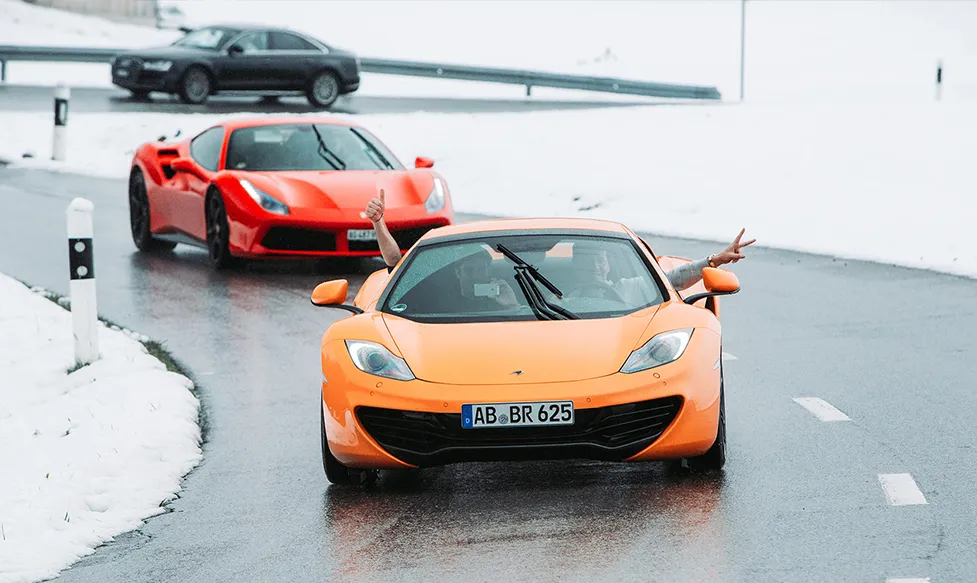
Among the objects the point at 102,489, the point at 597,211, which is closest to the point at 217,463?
the point at 102,489

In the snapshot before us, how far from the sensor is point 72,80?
40125 mm

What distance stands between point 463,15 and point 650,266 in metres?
70.3

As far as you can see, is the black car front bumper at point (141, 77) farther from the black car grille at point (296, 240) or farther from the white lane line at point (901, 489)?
the white lane line at point (901, 489)

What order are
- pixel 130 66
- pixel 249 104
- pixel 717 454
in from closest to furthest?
pixel 717 454 → pixel 130 66 → pixel 249 104

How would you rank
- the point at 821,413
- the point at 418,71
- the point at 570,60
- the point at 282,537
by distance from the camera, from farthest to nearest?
the point at 570,60 → the point at 418,71 → the point at 821,413 → the point at 282,537

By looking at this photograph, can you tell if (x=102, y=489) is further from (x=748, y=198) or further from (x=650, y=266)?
(x=748, y=198)

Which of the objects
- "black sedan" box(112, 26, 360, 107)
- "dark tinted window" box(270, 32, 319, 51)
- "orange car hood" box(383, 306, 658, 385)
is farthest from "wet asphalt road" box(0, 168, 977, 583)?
"dark tinted window" box(270, 32, 319, 51)

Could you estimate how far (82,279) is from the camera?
10273mm

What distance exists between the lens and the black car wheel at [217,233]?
14.8 meters

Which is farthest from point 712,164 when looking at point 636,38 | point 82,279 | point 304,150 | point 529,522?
point 636,38

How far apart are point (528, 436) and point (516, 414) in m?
0.11

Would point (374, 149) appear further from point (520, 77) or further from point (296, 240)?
point (520, 77)

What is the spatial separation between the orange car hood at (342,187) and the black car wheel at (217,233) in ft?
1.19

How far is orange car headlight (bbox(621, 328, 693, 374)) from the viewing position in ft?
22.6
